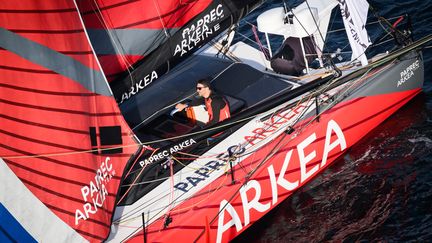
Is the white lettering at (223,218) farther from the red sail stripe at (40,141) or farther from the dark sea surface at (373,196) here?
the red sail stripe at (40,141)

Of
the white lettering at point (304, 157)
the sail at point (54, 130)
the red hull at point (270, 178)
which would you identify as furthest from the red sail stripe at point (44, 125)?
the white lettering at point (304, 157)

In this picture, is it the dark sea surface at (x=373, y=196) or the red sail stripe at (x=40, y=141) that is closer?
the red sail stripe at (x=40, y=141)

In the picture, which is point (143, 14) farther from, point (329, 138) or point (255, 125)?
point (329, 138)

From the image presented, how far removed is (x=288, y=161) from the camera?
991 cm

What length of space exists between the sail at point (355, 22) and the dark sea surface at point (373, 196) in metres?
1.56

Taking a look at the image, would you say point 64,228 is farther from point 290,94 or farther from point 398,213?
point 398,213

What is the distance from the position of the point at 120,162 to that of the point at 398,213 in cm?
382

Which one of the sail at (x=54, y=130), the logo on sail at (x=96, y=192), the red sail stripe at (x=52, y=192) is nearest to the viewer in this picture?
the sail at (x=54, y=130)

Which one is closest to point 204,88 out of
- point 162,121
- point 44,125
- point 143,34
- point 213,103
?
point 213,103

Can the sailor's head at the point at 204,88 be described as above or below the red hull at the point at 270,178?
above

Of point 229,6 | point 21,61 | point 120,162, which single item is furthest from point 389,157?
point 21,61

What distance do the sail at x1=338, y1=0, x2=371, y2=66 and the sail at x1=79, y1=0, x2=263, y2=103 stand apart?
7.19 feet

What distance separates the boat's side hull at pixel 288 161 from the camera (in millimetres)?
9094

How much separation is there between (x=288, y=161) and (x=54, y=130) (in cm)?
340
